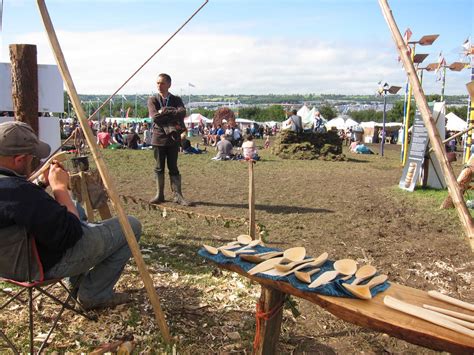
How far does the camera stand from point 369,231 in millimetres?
6090

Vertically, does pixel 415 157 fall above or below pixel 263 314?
above

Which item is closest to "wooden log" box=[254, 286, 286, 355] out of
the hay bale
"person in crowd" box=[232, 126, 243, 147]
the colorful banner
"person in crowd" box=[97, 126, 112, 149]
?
the colorful banner

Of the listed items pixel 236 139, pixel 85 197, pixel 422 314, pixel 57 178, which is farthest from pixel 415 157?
pixel 236 139

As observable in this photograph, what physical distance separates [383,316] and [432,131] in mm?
1049

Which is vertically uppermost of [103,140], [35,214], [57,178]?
[57,178]

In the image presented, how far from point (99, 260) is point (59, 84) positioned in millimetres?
2197

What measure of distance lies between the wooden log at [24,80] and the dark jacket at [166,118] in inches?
99.2

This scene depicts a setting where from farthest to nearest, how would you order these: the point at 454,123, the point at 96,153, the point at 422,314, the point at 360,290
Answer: the point at 454,123 < the point at 96,153 < the point at 360,290 < the point at 422,314

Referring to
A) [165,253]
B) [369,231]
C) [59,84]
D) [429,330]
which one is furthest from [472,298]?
[59,84]

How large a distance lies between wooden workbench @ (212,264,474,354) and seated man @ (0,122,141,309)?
89 centimetres

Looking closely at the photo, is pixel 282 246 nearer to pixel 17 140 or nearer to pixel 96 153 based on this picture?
pixel 96 153

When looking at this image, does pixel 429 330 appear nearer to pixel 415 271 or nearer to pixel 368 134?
pixel 415 271

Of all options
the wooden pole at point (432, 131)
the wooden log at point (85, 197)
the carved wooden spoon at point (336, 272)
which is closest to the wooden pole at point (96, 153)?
the carved wooden spoon at point (336, 272)

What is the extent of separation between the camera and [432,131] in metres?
2.44
